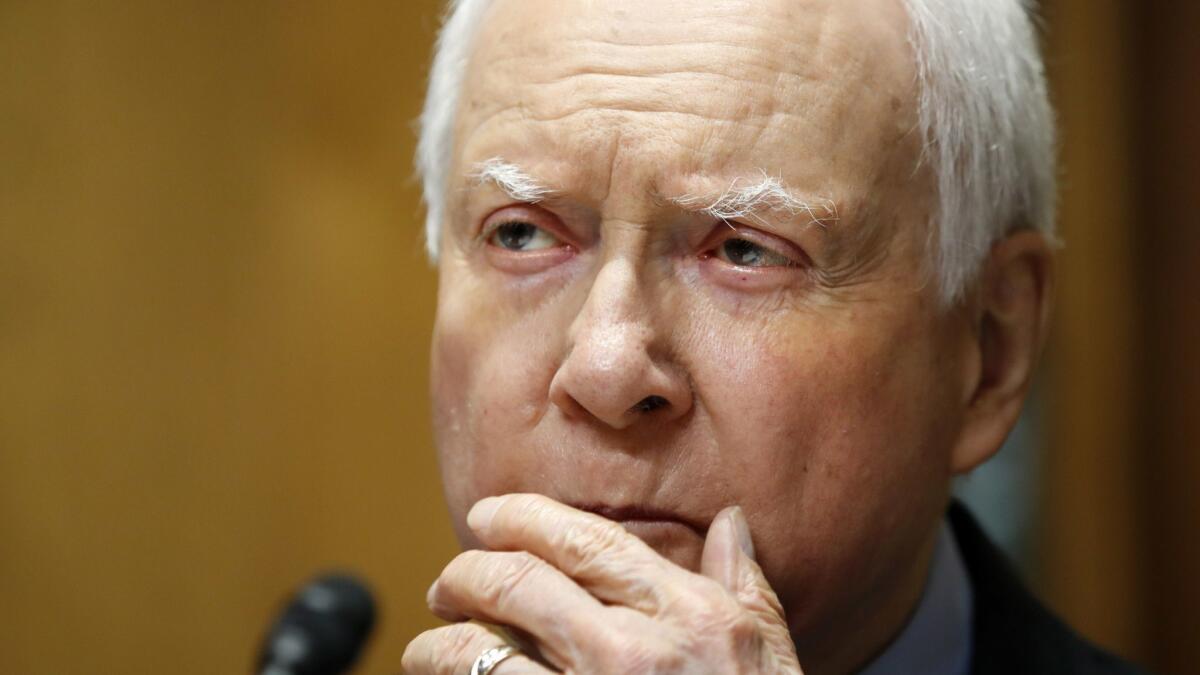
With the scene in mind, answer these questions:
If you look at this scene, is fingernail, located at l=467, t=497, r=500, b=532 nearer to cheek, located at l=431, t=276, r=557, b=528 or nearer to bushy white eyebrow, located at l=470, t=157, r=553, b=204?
cheek, located at l=431, t=276, r=557, b=528

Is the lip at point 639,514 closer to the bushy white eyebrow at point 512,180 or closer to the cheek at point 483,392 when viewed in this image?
the cheek at point 483,392

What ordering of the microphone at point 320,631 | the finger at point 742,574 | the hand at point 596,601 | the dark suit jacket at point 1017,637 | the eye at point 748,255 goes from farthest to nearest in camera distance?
the dark suit jacket at point 1017,637
the microphone at point 320,631
the eye at point 748,255
the finger at point 742,574
the hand at point 596,601

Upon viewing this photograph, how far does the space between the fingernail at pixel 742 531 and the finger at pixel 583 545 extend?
0.39ft

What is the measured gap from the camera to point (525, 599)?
1330 millimetres

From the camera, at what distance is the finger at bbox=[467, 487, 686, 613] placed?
131 cm

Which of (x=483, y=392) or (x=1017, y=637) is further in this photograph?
(x=1017, y=637)

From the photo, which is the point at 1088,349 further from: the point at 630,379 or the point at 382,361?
the point at 630,379

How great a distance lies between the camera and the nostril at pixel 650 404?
1432 millimetres

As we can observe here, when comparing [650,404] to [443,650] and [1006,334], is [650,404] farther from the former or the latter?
[1006,334]

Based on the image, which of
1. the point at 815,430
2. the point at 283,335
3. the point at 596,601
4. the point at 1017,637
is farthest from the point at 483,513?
the point at 283,335

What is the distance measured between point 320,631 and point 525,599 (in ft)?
1.80

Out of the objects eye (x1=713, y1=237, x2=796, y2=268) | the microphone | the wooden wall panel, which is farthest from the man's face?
the wooden wall panel

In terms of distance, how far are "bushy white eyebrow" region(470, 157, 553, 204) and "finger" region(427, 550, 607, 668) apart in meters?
0.43

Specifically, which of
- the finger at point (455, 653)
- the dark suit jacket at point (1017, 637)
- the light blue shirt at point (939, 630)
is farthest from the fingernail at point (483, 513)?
the dark suit jacket at point (1017, 637)
